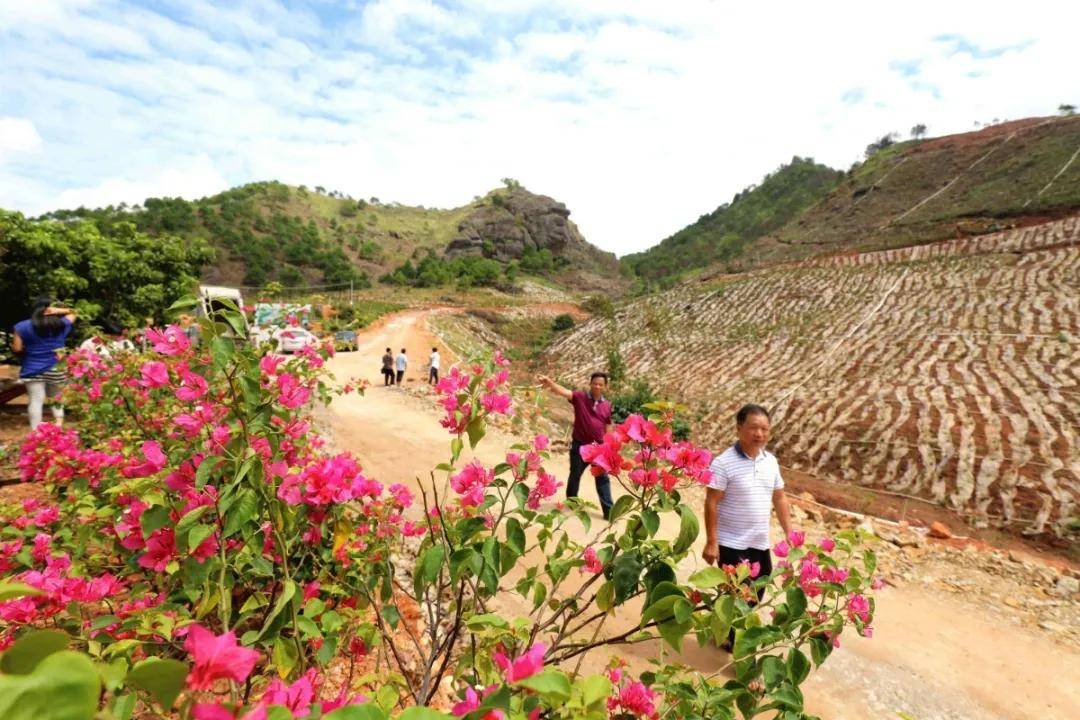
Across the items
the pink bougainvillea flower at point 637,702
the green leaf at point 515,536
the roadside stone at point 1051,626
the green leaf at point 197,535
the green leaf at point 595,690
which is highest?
the green leaf at point 197,535

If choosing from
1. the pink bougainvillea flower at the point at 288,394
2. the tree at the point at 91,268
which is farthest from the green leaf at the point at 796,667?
the tree at the point at 91,268

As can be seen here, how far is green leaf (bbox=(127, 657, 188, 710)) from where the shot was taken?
53 centimetres

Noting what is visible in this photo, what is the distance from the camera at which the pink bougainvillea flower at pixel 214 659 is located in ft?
1.95

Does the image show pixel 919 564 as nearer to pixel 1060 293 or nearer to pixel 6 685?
pixel 6 685

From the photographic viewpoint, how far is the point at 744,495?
2.76m

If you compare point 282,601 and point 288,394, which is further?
point 288,394

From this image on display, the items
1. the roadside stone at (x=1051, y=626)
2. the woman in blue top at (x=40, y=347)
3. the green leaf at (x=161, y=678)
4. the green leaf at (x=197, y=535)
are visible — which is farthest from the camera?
the woman in blue top at (x=40, y=347)

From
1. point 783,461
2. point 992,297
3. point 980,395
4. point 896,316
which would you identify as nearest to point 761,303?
point 896,316

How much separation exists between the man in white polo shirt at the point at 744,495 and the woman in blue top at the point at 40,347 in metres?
5.03

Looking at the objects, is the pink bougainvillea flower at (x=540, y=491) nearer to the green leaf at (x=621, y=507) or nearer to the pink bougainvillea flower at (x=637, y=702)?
the green leaf at (x=621, y=507)

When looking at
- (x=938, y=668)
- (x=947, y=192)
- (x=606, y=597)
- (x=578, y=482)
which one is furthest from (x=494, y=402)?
(x=947, y=192)

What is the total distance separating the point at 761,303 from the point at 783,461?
601 inches

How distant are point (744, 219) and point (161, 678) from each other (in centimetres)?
8021

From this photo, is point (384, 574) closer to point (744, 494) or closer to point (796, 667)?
point (796, 667)
